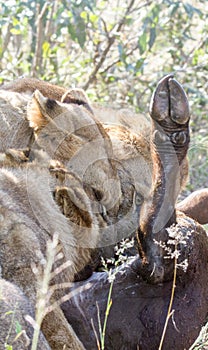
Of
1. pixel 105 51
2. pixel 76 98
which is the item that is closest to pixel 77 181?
pixel 76 98

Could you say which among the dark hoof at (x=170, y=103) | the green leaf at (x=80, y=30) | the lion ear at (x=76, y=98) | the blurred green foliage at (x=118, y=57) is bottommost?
the blurred green foliage at (x=118, y=57)

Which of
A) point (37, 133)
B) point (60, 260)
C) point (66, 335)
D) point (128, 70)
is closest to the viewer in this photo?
point (66, 335)

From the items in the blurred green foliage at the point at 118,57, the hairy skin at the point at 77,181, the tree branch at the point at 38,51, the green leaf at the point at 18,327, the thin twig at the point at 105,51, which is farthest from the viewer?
the thin twig at the point at 105,51

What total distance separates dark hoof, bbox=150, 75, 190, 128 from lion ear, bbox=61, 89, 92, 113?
1.54 metres

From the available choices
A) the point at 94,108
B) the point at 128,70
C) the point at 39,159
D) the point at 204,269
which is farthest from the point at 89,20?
the point at 204,269

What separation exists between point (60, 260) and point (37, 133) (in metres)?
1.31

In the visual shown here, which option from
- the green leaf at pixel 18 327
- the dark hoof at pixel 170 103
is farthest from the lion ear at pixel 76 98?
the green leaf at pixel 18 327

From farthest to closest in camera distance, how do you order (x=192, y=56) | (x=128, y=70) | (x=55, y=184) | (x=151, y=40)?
(x=192, y=56), (x=128, y=70), (x=151, y=40), (x=55, y=184)

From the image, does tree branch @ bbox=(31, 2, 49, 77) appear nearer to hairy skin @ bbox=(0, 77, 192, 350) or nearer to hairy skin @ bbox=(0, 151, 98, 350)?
hairy skin @ bbox=(0, 77, 192, 350)

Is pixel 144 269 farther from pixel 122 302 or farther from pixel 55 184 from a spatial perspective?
pixel 55 184

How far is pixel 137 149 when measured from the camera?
5527 mm

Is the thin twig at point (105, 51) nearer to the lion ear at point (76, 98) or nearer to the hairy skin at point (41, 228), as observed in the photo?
the lion ear at point (76, 98)

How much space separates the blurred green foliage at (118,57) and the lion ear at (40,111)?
2577 millimetres

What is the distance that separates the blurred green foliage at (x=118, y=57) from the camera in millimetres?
8273
